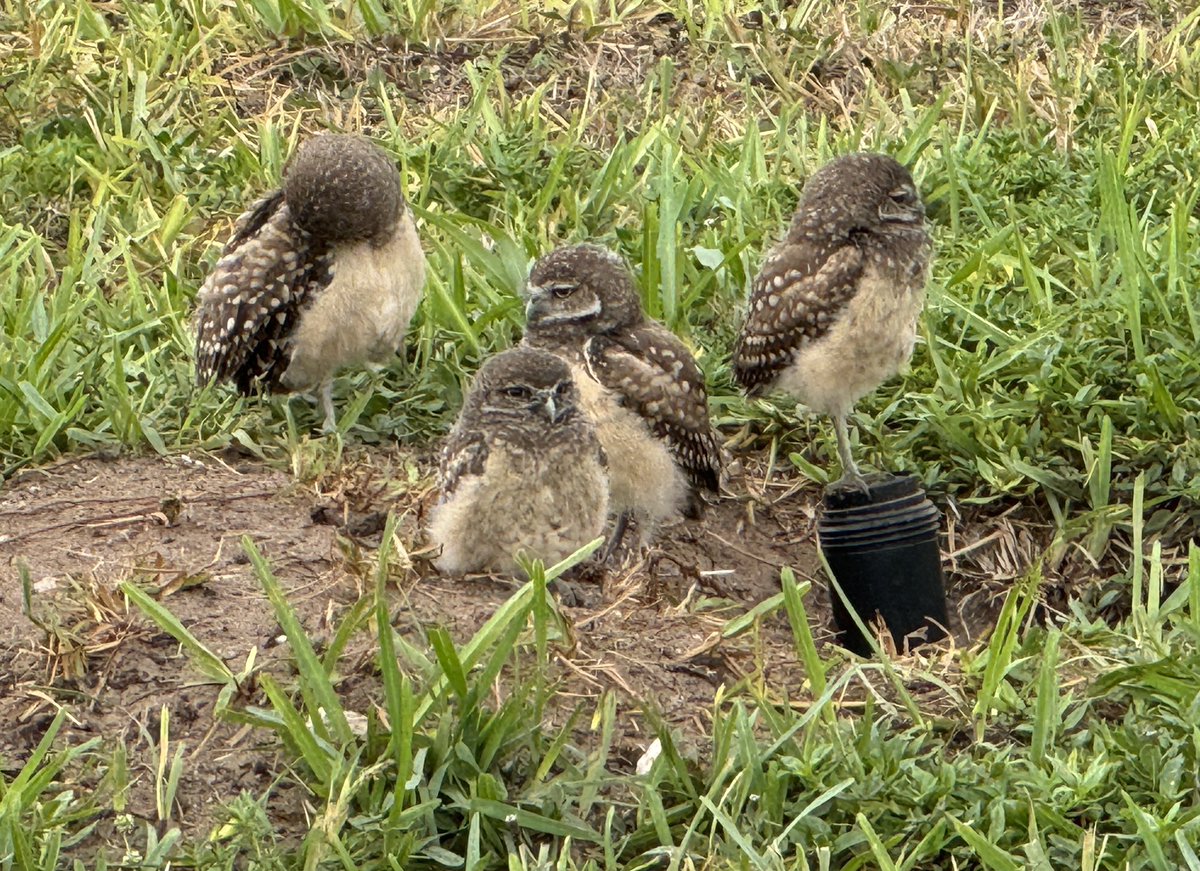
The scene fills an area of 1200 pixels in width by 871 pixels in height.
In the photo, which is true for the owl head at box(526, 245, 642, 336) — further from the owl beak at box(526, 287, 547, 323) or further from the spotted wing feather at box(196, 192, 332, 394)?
the spotted wing feather at box(196, 192, 332, 394)

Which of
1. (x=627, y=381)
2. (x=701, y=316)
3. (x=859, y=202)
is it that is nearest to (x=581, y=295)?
(x=627, y=381)

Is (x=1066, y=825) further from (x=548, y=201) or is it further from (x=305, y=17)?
(x=305, y=17)

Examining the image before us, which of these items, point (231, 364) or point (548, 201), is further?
point (548, 201)

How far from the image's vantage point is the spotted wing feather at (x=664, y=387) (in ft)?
19.9

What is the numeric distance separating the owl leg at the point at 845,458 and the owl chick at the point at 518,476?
896mm

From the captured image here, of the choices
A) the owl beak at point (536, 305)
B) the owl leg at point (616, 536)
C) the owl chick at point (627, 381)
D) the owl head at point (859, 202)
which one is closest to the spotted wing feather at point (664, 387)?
the owl chick at point (627, 381)

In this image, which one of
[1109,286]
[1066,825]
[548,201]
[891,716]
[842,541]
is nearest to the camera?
[1066,825]

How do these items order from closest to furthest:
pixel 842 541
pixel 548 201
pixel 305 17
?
1. pixel 842 541
2. pixel 548 201
3. pixel 305 17

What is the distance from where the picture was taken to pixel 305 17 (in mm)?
8719

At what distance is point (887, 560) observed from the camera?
5.64 m

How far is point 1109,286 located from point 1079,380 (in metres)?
0.59

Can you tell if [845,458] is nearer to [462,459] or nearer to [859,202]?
[859,202]

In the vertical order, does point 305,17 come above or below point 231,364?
above

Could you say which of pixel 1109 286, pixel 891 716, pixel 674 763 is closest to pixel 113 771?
pixel 674 763
